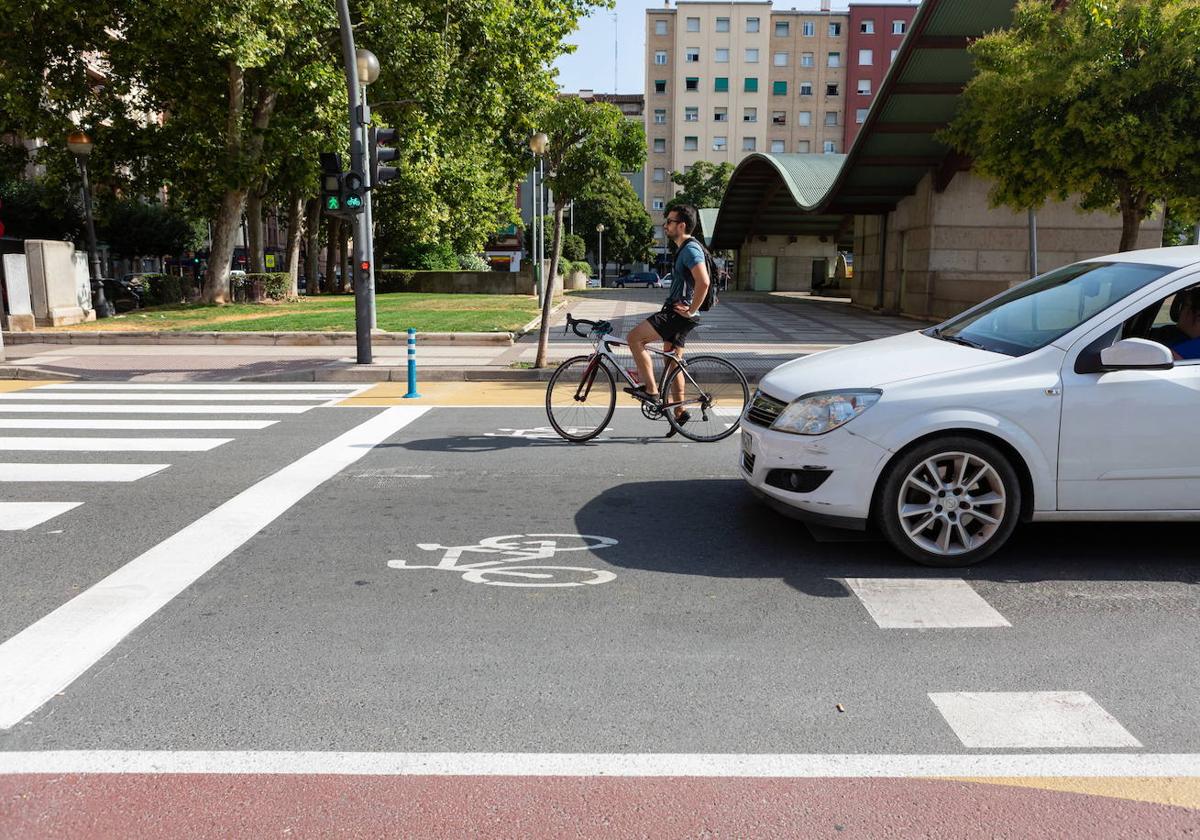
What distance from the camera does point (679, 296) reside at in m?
7.90

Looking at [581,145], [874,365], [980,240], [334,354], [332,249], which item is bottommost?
[334,354]

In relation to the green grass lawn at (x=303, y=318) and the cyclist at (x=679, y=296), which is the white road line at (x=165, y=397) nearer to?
the cyclist at (x=679, y=296)

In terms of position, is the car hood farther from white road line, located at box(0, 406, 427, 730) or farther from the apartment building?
the apartment building

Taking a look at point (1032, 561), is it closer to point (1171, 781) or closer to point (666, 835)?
point (1171, 781)

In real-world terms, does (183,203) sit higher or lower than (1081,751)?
higher

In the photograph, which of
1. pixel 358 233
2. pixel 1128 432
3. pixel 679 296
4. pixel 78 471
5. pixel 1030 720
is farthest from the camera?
pixel 358 233

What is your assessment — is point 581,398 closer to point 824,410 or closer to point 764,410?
point 764,410

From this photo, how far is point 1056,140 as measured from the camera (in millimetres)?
15016

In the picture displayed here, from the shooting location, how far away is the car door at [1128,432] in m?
4.67

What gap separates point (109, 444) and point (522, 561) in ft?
16.2

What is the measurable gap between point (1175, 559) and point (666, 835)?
147 inches

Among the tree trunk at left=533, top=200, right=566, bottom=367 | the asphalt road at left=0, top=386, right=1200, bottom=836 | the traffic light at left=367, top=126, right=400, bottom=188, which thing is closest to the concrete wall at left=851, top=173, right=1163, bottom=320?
the tree trunk at left=533, top=200, right=566, bottom=367

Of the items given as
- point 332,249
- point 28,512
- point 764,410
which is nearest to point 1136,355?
point 764,410

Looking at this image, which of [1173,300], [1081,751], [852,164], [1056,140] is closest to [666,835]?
[1081,751]
